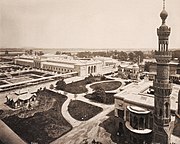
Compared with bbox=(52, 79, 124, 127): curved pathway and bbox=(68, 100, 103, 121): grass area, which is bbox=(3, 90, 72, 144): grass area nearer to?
bbox=(52, 79, 124, 127): curved pathway

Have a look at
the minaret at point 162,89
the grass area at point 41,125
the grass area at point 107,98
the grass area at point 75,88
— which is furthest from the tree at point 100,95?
the minaret at point 162,89

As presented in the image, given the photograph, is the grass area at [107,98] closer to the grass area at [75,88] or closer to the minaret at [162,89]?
the grass area at [75,88]

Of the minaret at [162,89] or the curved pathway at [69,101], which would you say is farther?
the curved pathway at [69,101]

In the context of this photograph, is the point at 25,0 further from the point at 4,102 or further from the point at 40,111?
the point at 4,102

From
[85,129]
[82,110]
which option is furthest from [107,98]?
[85,129]

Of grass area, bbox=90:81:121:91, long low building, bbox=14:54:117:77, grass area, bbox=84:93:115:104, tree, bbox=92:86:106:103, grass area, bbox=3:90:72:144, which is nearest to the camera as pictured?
grass area, bbox=3:90:72:144

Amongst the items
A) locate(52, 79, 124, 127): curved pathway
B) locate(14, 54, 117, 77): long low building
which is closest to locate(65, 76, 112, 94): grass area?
locate(52, 79, 124, 127): curved pathway
